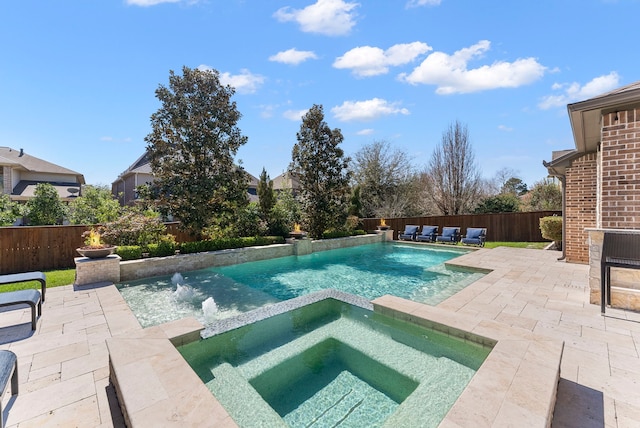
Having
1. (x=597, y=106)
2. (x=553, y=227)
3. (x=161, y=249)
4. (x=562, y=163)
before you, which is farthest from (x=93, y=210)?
(x=553, y=227)

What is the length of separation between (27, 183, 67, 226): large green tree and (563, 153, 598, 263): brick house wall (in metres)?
21.1

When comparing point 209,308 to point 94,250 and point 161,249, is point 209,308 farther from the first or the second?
point 161,249

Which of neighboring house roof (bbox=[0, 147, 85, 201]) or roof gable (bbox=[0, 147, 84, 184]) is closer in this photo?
neighboring house roof (bbox=[0, 147, 85, 201])

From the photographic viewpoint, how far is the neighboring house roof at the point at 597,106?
4023mm

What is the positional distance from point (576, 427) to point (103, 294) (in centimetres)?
782

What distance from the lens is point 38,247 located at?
348 inches

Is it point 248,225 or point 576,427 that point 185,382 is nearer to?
point 576,427

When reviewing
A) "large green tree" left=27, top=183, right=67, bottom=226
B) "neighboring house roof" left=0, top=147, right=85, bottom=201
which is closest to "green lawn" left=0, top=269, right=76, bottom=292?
"large green tree" left=27, top=183, right=67, bottom=226

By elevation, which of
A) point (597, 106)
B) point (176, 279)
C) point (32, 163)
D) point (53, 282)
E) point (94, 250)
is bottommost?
point (176, 279)

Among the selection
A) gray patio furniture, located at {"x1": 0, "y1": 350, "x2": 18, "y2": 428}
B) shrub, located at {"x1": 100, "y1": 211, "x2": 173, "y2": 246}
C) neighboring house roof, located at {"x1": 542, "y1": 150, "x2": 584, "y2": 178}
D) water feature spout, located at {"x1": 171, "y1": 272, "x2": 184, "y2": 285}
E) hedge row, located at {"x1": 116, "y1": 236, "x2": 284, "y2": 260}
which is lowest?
water feature spout, located at {"x1": 171, "y1": 272, "x2": 184, "y2": 285}

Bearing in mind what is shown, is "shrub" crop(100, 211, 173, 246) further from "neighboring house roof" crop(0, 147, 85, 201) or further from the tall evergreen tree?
"neighboring house roof" crop(0, 147, 85, 201)

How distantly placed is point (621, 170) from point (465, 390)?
15.4ft

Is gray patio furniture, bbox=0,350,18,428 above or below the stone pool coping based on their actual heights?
above

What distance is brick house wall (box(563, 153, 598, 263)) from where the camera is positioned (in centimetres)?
777
